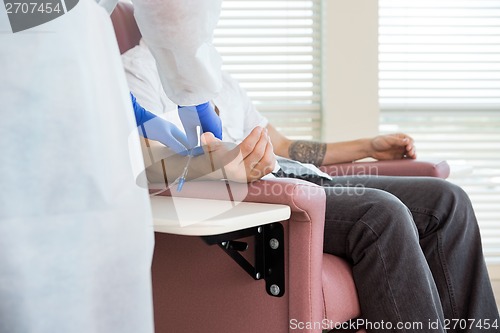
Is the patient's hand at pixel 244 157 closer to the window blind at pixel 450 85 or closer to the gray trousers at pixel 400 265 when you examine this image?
Result: the gray trousers at pixel 400 265

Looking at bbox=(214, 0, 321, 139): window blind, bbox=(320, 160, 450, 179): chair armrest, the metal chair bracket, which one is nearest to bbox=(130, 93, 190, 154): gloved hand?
the metal chair bracket

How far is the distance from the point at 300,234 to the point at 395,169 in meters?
0.91

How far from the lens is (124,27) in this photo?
1.92m

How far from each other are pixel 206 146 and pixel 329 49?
1578 millimetres

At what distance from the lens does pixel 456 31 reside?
8.95 ft

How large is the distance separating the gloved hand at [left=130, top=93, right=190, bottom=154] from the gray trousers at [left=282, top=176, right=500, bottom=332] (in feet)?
1.45

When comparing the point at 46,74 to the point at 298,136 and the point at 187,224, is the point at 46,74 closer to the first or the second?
the point at 187,224

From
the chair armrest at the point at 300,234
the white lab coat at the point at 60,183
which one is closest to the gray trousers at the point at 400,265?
the chair armrest at the point at 300,234

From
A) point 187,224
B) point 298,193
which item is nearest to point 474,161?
point 298,193

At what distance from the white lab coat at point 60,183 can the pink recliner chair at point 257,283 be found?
497 mm

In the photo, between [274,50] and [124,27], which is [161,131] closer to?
[124,27]

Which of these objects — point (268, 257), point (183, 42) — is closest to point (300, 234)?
point (268, 257)

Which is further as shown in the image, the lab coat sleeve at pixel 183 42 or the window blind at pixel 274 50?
the window blind at pixel 274 50

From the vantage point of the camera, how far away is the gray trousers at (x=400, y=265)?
1391 millimetres
